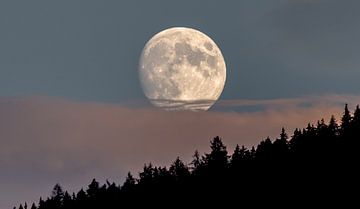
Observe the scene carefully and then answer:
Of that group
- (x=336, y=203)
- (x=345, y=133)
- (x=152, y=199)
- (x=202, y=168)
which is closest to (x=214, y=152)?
(x=202, y=168)

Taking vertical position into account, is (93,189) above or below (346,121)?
above

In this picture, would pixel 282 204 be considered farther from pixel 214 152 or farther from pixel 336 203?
pixel 214 152

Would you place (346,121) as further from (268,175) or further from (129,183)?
(129,183)

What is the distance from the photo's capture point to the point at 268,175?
128625 mm

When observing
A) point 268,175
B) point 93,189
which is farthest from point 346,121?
point 93,189

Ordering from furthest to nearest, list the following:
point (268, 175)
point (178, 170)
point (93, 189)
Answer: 1. point (93, 189)
2. point (178, 170)
3. point (268, 175)

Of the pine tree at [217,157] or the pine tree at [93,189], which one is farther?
the pine tree at [93,189]

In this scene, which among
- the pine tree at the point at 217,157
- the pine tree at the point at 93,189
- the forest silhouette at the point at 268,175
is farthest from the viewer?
the pine tree at the point at 93,189

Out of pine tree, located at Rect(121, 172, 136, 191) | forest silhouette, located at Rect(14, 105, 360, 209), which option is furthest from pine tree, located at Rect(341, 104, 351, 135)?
pine tree, located at Rect(121, 172, 136, 191)

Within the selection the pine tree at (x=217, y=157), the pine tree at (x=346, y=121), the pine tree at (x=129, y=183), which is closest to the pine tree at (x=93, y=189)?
the pine tree at (x=129, y=183)

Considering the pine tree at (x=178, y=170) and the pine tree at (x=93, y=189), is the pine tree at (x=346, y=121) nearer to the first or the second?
the pine tree at (x=178, y=170)

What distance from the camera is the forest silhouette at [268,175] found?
120500 mm

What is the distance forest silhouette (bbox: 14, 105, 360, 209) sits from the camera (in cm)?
12050

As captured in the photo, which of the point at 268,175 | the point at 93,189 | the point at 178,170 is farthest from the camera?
the point at 93,189
